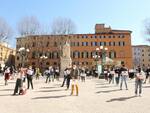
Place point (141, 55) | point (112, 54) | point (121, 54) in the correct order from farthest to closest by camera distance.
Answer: point (141, 55) < point (121, 54) < point (112, 54)

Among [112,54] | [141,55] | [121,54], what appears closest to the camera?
[112,54]

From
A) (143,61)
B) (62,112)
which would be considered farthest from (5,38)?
(143,61)

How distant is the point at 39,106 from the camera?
1175 centimetres

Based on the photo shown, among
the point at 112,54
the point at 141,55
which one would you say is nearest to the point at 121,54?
the point at 112,54

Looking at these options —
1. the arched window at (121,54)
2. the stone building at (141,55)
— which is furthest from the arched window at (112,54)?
the stone building at (141,55)

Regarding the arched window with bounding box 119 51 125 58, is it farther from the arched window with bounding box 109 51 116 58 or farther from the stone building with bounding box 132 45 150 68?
the stone building with bounding box 132 45 150 68

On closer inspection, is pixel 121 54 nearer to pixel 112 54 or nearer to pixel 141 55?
pixel 112 54

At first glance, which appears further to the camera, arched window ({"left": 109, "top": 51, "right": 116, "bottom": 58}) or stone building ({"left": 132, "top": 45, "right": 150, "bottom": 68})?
stone building ({"left": 132, "top": 45, "right": 150, "bottom": 68})

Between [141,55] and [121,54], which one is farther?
[141,55]

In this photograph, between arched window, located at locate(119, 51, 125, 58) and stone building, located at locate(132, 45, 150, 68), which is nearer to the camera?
arched window, located at locate(119, 51, 125, 58)

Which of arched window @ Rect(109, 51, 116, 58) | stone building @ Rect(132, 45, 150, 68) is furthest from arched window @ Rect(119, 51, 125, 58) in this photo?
stone building @ Rect(132, 45, 150, 68)

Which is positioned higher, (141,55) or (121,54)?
(141,55)

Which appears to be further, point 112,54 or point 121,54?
point 121,54

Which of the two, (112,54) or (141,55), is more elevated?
(141,55)
